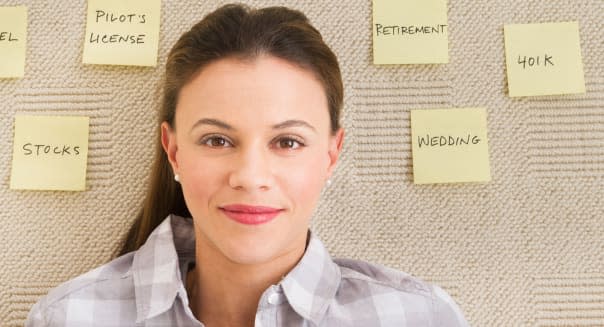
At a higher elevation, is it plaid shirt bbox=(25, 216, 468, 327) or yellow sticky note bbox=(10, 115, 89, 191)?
yellow sticky note bbox=(10, 115, 89, 191)

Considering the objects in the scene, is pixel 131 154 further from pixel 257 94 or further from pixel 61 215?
pixel 257 94

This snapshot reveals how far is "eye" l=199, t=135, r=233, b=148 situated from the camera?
0.57 meters

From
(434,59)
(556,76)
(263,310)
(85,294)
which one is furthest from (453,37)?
(85,294)

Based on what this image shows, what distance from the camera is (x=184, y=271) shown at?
2.24 ft

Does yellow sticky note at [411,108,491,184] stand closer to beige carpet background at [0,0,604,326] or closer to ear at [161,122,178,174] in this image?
beige carpet background at [0,0,604,326]

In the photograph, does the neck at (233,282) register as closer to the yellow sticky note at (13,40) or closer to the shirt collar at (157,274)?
the shirt collar at (157,274)

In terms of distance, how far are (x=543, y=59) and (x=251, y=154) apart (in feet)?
1.50

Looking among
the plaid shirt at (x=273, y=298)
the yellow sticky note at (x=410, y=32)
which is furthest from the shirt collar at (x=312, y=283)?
the yellow sticky note at (x=410, y=32)

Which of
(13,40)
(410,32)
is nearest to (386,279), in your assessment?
(410,32)

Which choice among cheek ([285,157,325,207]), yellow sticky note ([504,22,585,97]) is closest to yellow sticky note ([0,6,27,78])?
cheek ([285,157,325,207])

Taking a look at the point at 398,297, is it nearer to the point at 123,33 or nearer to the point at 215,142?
the point at 215,142

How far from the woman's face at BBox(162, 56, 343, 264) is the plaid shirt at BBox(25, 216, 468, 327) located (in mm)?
70

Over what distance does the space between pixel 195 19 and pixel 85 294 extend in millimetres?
394

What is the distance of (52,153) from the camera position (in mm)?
752
